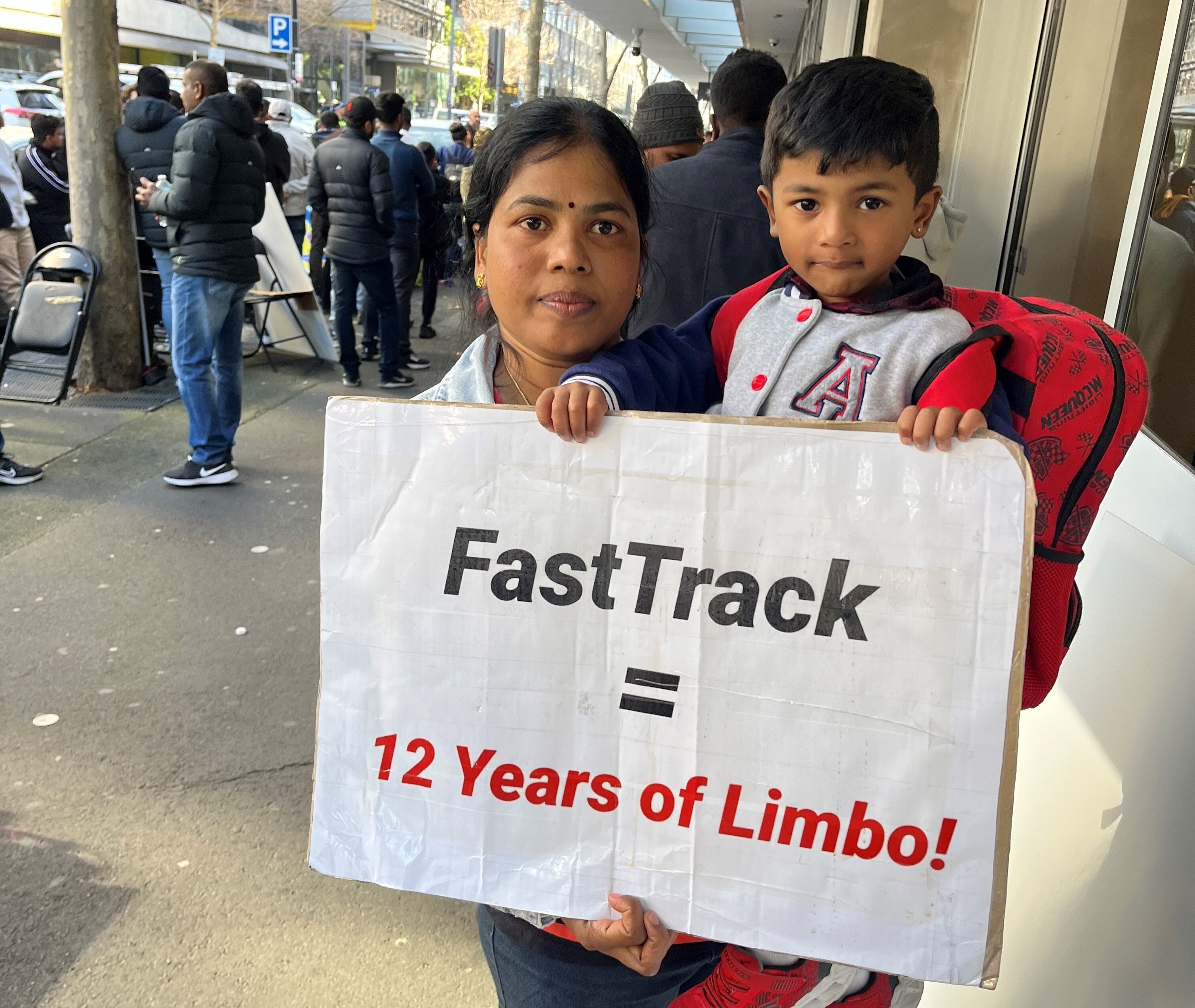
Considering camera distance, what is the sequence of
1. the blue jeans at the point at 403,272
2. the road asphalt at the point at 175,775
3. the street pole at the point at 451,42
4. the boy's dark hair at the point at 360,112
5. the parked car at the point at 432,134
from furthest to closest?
1. the street pole at the point at 451,42
2. the parked car at the point at 432,134
3. the blue jeans at the point at 403,272
4. the boy's dark hair at the point at 360,112
5. the road asphalt at the point at 175,775

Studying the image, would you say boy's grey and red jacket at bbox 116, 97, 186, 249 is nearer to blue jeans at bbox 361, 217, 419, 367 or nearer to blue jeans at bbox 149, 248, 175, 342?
blue jeans at bbox 149, 248, 175, 342

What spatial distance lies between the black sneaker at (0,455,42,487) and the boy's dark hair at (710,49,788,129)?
4130mm

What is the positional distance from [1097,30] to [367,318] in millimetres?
5841

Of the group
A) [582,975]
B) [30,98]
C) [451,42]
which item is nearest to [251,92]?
[582,975]

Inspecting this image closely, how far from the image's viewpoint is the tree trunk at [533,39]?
27609mm

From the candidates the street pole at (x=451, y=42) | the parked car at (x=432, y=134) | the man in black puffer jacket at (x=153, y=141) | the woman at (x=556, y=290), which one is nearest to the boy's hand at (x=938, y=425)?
the woman at (x=556, y=290)

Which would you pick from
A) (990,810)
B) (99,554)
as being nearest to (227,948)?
(990,810)

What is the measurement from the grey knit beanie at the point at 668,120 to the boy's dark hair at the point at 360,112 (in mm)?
4101

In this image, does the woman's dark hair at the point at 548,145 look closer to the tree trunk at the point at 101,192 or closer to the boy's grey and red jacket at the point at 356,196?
the tree trunk at the point at 101,192

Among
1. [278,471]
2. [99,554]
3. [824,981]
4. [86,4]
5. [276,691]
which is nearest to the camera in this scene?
[824,981]

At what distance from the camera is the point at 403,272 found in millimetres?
8742

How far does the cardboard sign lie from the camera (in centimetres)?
111

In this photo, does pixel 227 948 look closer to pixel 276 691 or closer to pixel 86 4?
pixel 276 691

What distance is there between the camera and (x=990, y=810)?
1.12m
